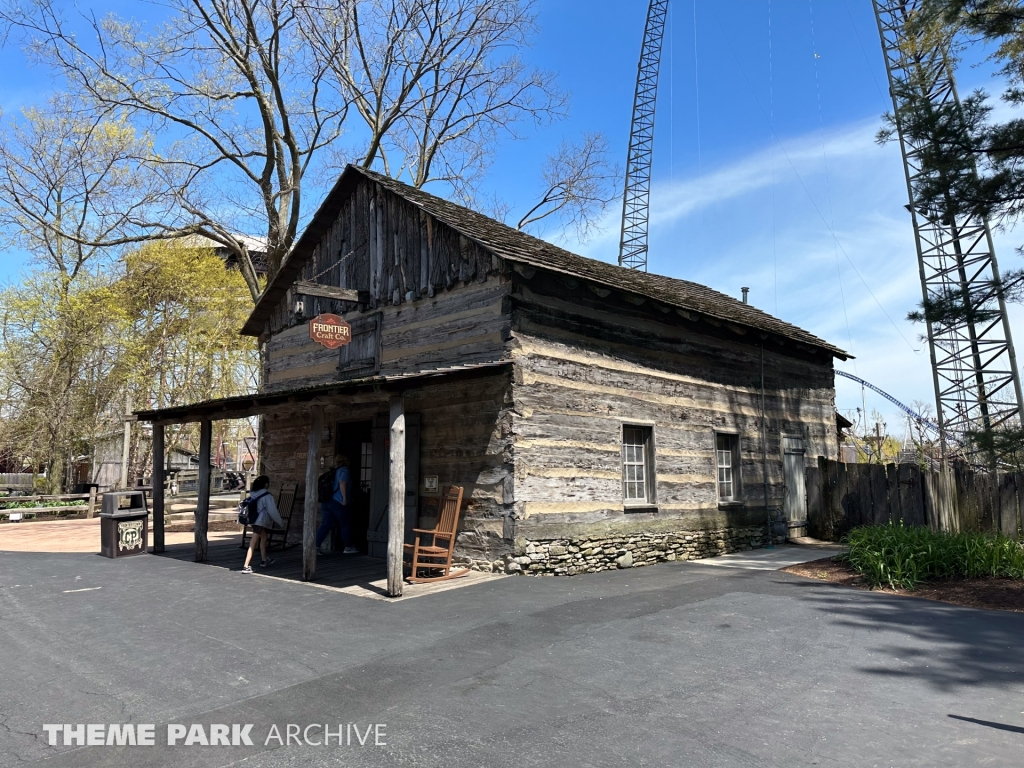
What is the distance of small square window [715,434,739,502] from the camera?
12938mm

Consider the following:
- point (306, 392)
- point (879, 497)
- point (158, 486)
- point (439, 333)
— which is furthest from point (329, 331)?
point (879, 497)

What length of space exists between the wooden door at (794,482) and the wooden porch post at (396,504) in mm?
9243

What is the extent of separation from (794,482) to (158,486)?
42.2 ft

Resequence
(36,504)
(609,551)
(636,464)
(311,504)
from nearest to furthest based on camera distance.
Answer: (311,504)
(609,551)
(636,464)
(36,504)

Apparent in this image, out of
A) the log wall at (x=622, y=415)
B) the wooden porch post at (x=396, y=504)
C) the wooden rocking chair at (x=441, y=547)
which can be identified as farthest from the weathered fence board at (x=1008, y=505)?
the wooden porch post at (x=396, y=504)

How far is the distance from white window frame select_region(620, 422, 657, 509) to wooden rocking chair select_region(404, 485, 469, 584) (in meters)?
2.90

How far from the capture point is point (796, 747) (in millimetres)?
3826

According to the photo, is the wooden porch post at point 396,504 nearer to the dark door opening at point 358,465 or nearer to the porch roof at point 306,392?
the porch roof at point 306,392

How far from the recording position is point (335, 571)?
394 inches

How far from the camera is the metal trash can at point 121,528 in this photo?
39.7 feet

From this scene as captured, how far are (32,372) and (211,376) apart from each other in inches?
255

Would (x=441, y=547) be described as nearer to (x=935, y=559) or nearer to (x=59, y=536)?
(x=935, y=559)

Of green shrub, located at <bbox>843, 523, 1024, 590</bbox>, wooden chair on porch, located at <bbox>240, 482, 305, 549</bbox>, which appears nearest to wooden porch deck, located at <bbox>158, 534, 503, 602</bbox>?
wooden chair on porch, located at <bbox>240, 482, 305, 549</bbox>

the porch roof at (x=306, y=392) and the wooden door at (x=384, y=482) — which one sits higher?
the porch roof at (x=306, y=392)
